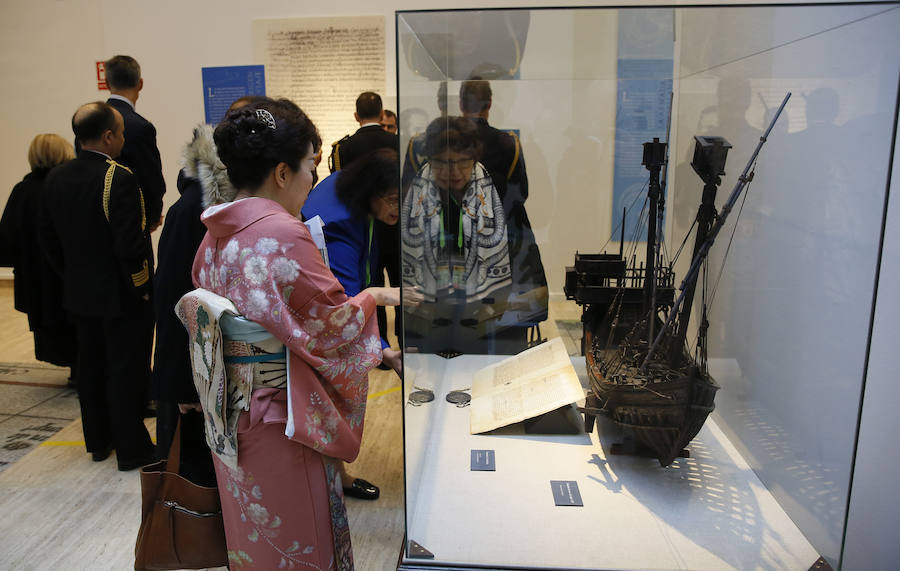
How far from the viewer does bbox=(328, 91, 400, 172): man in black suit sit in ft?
11.7

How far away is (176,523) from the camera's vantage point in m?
1.41

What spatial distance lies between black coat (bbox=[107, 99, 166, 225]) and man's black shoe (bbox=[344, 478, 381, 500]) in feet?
5.24

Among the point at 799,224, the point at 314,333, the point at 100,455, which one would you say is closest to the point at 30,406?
Result: the point at 100,455

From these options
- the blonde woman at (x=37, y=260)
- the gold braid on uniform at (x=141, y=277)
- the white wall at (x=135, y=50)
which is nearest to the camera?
the gold braid on uniform at (x=141, y=277)

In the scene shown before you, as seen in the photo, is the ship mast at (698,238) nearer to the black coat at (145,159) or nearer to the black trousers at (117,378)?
the black trousers at (117,378)

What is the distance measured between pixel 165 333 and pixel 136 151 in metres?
1.65

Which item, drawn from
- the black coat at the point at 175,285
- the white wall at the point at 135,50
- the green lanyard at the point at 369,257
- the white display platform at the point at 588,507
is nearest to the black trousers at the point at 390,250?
the green lanyard at the point at 369,257

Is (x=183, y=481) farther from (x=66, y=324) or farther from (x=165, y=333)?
(x=66, y=324)

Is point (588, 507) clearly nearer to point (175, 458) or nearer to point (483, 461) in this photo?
point (483, 461)

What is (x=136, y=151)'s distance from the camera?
2.93 meters

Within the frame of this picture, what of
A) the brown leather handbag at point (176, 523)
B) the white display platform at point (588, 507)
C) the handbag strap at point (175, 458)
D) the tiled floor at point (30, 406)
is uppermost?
the handbag strap at point (175, 458)

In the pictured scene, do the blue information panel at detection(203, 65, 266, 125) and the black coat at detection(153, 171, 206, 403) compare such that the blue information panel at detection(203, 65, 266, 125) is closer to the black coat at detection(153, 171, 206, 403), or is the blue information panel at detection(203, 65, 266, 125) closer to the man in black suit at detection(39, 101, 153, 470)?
the man in black suit at detection(39, 101, 153, 470)

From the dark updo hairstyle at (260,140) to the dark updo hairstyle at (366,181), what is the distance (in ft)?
1.56

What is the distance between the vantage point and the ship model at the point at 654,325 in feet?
5.77
